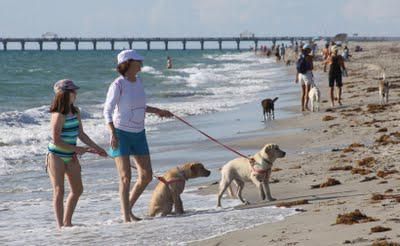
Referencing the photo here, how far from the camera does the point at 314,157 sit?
10930 mm

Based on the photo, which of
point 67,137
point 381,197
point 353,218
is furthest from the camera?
point 381,197

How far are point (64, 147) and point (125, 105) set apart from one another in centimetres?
71

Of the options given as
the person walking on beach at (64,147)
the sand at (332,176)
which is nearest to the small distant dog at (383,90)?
the sand at (332,176)

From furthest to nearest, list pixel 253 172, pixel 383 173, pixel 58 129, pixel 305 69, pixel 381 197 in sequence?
pixel 305 69 → pixel 383 173 → pixel 253 172 → pixel 381 197 → pixel 58 129

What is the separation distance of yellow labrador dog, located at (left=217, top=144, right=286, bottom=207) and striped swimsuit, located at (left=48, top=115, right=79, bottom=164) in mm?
1837

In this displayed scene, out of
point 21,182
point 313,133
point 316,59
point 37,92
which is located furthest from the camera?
point 316,59

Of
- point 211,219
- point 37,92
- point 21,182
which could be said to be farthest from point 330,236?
point 37,92

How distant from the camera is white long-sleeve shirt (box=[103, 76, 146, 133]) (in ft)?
24.6

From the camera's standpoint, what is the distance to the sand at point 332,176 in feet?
20.2

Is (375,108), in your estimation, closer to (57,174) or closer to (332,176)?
(332,176)

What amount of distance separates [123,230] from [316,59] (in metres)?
55.9

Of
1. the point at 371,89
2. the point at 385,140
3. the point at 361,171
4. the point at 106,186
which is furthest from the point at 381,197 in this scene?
the point at 371,89

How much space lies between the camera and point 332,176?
9.36m

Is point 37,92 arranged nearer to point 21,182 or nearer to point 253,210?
point 21,182
